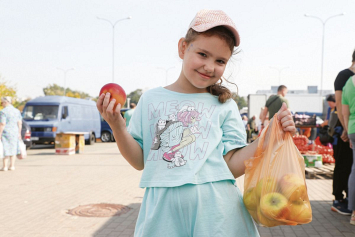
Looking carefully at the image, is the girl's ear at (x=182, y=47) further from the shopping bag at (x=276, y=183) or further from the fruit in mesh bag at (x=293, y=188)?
the fruit in mesh bag at (x=293, y=188)

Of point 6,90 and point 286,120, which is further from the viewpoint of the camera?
point 6,90

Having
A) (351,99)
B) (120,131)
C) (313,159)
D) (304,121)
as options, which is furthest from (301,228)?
(304,121)

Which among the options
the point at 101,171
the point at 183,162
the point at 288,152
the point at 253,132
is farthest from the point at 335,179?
the point at 253,132

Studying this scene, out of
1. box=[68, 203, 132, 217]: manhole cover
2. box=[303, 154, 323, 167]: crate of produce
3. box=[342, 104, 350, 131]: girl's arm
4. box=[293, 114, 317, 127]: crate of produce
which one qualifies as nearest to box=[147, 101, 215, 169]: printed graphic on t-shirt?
box=[342, 104, 350, 131]: girl's arm

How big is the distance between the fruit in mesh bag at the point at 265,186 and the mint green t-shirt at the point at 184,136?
0.47 ft

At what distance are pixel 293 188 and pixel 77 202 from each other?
17.2 ft

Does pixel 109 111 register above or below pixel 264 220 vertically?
above

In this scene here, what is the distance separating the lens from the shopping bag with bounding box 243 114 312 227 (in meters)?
1.73

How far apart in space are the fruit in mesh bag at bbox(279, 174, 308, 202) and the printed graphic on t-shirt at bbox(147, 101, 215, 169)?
0.39 metres

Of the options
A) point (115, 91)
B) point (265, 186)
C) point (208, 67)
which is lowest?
point (265, 186)

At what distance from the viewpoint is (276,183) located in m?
1.82

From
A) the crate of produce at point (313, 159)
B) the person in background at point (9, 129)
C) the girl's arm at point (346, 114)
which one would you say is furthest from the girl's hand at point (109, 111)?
the person in background at point (9, 129)

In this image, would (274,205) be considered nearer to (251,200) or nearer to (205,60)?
(251,200)

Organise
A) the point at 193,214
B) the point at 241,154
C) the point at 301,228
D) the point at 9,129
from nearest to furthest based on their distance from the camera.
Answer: the point at 193,214 → the point at 241,154 → the point at 301,228 → the point at 9,129
